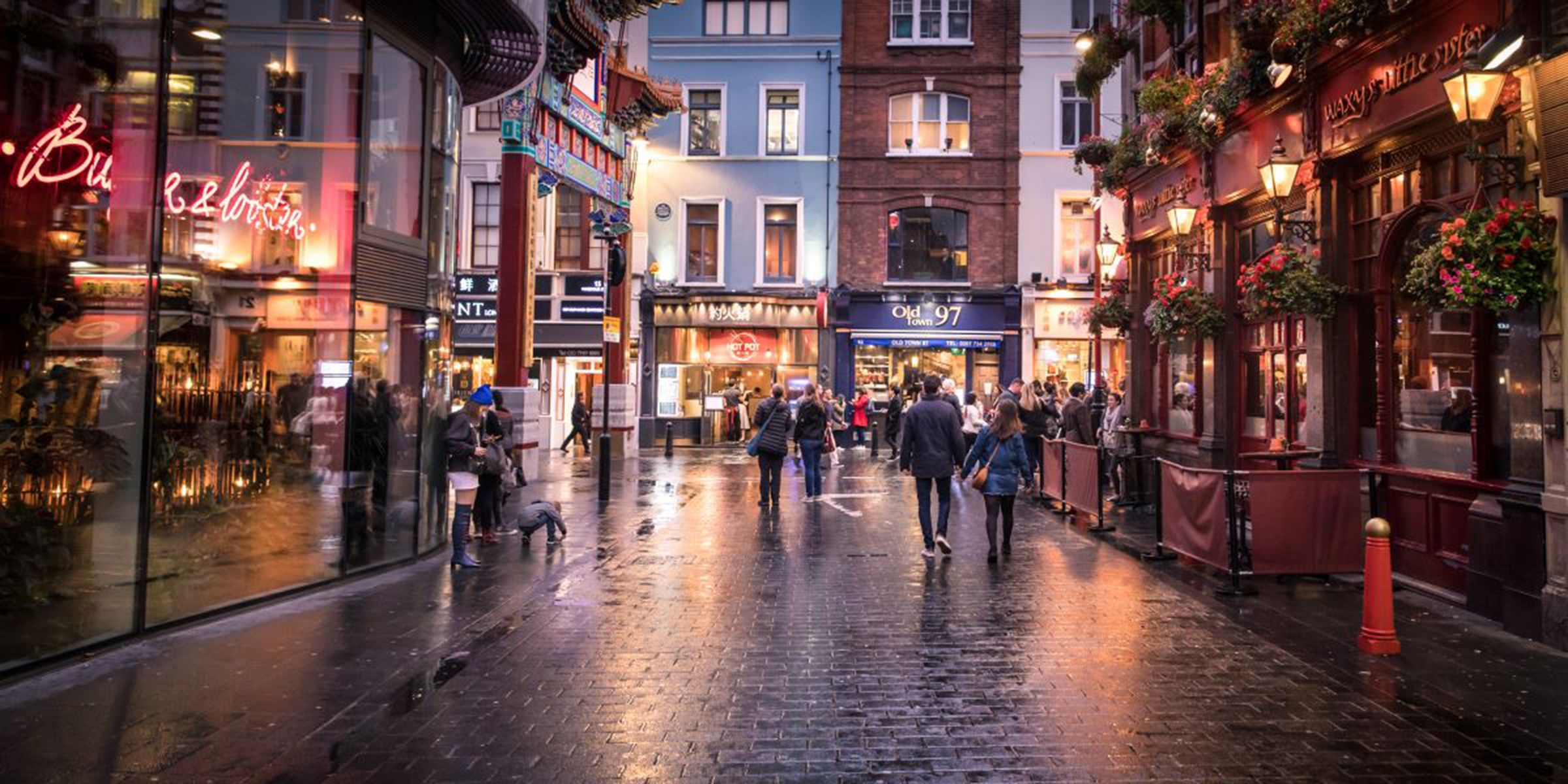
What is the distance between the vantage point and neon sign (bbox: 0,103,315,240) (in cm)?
654

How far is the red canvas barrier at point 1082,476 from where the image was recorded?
1252cm

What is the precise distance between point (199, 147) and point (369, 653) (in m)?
4.27

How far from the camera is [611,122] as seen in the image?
23156 millimetres

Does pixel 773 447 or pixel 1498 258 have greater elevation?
pixel 1498 258

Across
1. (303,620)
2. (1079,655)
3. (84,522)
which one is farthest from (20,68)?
(1079,655)

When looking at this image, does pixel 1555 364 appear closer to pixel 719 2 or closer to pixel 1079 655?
pixel 1079 655

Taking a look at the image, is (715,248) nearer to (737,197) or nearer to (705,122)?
(737,197)

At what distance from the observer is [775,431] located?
49.0 ft

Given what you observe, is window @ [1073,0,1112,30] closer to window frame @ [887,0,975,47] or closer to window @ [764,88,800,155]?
window frame @ [887,0,975,47]

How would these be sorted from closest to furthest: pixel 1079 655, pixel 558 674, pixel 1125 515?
pixel 558 674 → pixel 1079 655 → pixel 1125 515

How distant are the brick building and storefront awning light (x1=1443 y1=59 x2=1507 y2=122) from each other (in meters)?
22.8

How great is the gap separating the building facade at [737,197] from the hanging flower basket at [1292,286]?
20.9 metres

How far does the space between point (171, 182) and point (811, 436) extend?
10.2 m

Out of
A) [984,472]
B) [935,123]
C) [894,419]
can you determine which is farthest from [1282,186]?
[935,123]
